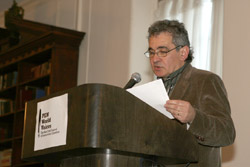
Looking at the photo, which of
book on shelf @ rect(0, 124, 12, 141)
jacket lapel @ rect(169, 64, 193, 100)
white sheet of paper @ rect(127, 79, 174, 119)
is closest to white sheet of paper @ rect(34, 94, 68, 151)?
white sheet of paper @ rect(127, 79, 174, 119)

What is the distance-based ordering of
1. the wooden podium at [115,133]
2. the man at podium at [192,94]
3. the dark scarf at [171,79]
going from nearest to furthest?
the wooden podium at [115,133]
the man at podium at [192,94]
the dark scarf at [171,79]

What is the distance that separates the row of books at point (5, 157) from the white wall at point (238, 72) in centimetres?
342

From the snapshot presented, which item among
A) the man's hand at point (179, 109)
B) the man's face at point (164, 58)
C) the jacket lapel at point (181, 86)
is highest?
the man's face at point (164, 58)

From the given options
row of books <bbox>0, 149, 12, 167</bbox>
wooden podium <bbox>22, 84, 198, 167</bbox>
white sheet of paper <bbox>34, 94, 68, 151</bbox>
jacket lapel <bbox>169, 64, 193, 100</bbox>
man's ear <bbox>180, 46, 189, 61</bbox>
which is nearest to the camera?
wooden podium <bbox>22, 84, 198, 167</bbox>

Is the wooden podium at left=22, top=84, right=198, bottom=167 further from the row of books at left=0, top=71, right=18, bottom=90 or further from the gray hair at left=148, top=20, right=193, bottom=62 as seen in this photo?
the row of books at left=0, top=71, right=18, bottom=90

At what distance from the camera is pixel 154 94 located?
2.04 metres

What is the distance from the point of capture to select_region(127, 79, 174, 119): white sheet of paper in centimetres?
202

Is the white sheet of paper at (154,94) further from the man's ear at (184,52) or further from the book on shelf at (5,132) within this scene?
the book on shelf at (5,132)

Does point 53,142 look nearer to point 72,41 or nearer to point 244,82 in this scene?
point 244,82

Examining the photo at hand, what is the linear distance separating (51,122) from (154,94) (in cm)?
44

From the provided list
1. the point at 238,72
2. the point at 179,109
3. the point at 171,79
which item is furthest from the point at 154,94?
the point at 238,72

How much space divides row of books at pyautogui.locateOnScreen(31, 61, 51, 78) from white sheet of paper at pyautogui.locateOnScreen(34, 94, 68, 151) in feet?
13.4

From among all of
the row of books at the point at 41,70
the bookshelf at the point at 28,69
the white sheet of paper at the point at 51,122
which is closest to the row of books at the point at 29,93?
the bookshelf at the point at 28,69

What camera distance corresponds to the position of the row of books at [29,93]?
628 centimetres
